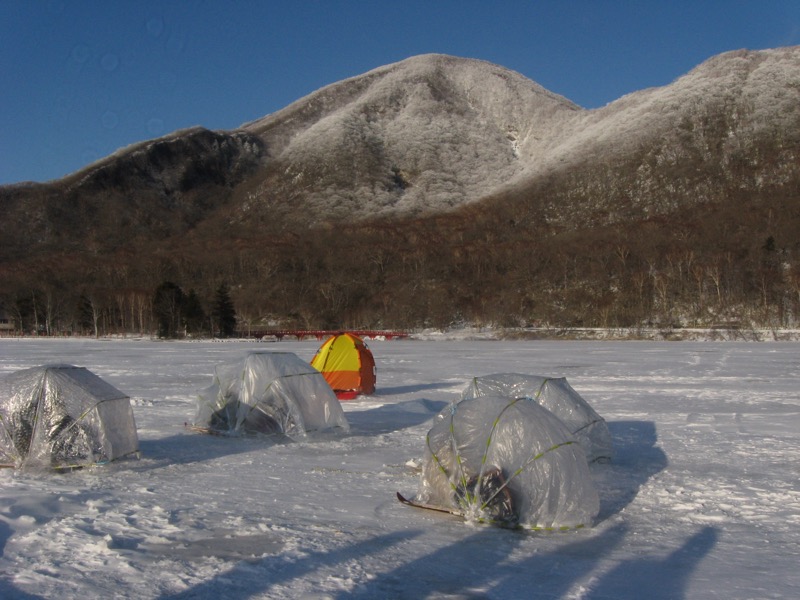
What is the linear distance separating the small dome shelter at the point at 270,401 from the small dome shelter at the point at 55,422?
340 cm

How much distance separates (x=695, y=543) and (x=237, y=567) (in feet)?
17.0

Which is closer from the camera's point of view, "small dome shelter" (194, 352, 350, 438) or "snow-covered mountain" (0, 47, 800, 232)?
"small dome shelter" (194, 352, 350, 438)

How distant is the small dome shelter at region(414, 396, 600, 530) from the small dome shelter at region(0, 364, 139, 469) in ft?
18.4

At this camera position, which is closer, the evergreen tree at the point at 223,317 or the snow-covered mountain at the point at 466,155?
the evergreen tree at the point at 223,317

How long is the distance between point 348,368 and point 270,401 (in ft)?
25.5

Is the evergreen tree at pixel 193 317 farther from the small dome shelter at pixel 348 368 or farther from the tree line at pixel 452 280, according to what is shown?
the small dome shelter at pixel 348 368

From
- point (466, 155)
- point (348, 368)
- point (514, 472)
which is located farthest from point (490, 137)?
point (514, 472)

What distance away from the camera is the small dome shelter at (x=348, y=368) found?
72.6ft

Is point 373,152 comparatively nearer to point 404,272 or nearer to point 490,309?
point 404,272

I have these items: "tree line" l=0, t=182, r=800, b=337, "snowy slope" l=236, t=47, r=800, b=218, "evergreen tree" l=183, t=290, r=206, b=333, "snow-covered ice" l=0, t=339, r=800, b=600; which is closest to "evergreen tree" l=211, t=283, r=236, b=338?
"tree line" l=0, t=182, r=800, b=337

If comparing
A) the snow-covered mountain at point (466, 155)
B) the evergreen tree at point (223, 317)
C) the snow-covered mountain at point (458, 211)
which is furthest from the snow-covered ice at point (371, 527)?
the snow-covered mountain at point (466, 155)

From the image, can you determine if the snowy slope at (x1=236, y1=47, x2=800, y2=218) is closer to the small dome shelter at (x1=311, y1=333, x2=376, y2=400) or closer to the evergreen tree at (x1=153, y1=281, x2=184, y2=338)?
the evergreen tree at (x1=153, y1=281, x2=184, y2=338)

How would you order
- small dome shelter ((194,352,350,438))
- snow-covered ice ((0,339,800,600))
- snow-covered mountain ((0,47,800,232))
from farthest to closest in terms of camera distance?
snow-covered mountain ((0,47,800,232)), small dome shelter ((194,352,350,438)), snow-covered ice ((0,339,800,600))

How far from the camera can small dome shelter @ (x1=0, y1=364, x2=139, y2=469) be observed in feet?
36.6
